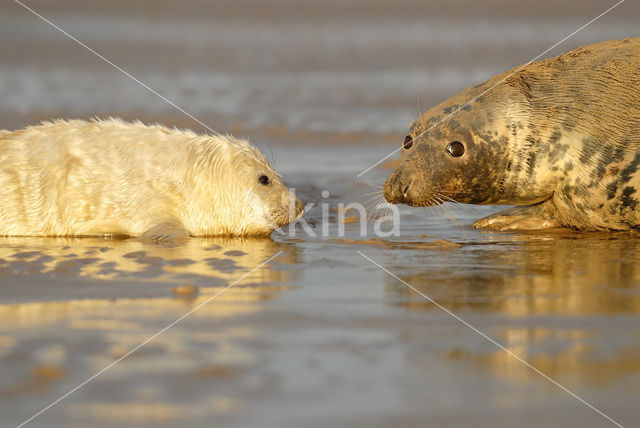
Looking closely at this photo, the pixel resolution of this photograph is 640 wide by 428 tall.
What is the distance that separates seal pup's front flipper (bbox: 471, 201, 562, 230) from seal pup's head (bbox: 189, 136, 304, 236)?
1.52 meters

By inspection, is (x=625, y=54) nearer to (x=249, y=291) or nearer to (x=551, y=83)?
(x=551, y=83)

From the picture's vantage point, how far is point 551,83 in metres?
6.56

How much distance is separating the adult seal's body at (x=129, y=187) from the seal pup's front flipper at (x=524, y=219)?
1542 millimetres

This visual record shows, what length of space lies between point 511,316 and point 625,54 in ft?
11.3

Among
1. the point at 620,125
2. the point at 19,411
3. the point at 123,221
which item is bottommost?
the point at 19,411

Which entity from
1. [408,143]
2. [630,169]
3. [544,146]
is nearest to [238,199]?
[408,143]

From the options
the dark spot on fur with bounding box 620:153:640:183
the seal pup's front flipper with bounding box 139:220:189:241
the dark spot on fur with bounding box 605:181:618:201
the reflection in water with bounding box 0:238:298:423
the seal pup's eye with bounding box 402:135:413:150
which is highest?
the seal pup's eye with bounding box 402:135:413:150

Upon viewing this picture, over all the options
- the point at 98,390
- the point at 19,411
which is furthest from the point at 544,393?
the point at 19,411

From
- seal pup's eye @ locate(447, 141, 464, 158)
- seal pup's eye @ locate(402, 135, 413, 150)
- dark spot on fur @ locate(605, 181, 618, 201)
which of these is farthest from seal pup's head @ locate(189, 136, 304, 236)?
dark spot on fur @ locate(605, 181, 618, 201)

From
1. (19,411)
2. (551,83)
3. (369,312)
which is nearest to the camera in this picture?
(19,411)

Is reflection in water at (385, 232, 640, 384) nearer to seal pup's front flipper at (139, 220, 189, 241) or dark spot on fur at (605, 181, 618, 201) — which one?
dark spot on fur at (605, 181, 618, 201)

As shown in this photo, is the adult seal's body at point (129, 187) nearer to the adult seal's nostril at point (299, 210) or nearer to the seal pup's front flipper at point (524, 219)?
the adult seal's nostril at point (299, 210)

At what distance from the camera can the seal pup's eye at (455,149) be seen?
651 cm

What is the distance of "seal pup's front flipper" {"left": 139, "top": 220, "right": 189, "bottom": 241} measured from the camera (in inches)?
241
